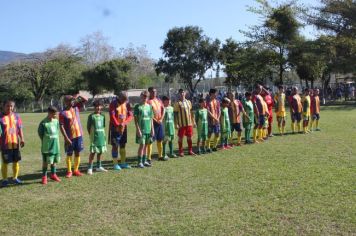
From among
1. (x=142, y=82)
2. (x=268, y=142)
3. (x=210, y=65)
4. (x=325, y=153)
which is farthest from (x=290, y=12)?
(x=142, y=82)

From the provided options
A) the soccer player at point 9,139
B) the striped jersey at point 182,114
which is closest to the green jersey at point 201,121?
the striped jersey at point 182,114

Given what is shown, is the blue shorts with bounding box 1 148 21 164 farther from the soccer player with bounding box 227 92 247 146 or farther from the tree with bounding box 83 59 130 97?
the tree with bounding box 83 59 130 97

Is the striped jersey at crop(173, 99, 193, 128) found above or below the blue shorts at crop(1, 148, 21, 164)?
above

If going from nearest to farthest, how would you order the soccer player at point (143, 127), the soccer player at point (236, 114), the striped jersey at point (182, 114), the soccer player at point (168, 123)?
the soccer player at point (143, 127) < the soccer player at point (168, 123) < the striped jersey at point (182, 114) < the soccer player at point (236, 114)

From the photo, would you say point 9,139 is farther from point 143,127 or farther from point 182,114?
point 182,114

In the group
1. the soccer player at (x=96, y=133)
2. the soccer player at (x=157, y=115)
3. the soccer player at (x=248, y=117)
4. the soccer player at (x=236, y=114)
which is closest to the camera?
the soccer player at (x=96, y=133)

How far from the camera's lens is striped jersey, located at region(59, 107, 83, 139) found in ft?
34.3

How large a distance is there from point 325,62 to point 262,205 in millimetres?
33840

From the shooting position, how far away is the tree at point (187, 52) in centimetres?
5141

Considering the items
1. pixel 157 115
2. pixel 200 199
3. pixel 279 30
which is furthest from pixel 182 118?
pixel 279 30

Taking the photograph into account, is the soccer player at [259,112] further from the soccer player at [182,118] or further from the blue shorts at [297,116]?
the soccer player at [182,118]

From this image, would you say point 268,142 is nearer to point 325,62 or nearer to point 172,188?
point 172,188

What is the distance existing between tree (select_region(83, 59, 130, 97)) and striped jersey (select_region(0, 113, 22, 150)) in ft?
163

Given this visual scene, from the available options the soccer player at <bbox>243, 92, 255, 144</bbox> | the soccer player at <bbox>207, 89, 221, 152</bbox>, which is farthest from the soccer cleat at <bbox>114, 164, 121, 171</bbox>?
the soccer player at <bbox>243, 92, 255, 144</bbox>
